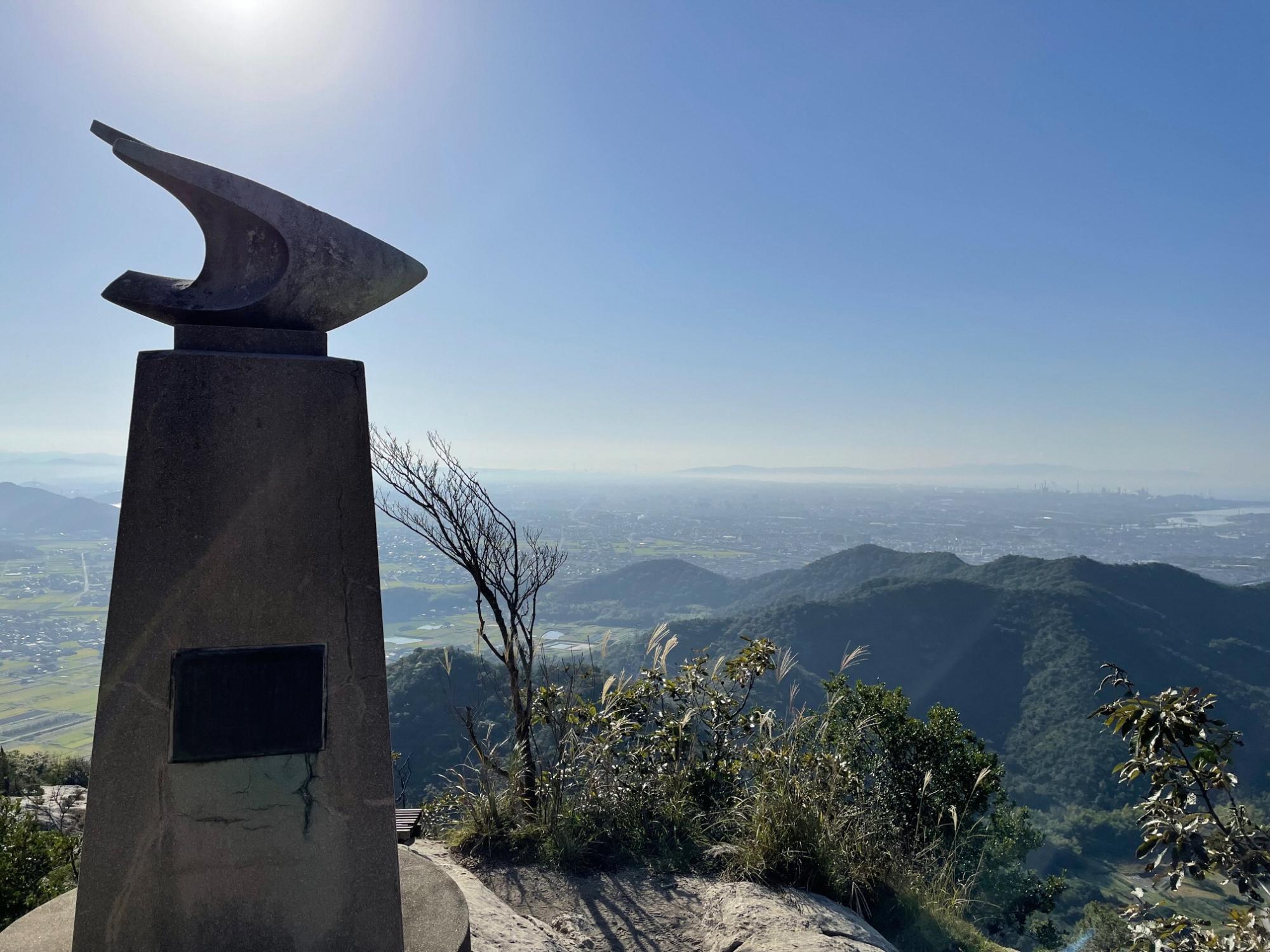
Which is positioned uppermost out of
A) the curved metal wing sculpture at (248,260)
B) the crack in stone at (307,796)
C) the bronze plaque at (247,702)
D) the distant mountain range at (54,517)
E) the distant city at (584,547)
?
the curved metal wing sculpture at (248,260)

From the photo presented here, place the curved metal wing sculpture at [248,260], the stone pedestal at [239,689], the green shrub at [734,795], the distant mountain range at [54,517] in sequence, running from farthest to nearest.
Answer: the distant mountain range at [54,517], the green shrub at [734,795], the curved metal wing sculpture at [248,260], the stone pedestal at [239,689]

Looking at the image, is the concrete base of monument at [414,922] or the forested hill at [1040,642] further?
the forested hill at [1040,642]

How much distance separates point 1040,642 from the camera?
121 ft

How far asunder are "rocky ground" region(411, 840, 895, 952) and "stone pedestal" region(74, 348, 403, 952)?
3.01 ft

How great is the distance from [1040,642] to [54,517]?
3902 inches

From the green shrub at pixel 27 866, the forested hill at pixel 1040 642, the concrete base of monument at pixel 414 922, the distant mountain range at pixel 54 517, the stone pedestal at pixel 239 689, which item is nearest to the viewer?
the stone pedestal at pixel 239 689

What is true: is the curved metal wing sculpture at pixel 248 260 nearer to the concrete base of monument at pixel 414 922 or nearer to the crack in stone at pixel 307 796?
the crack in stone at pixel 307 796

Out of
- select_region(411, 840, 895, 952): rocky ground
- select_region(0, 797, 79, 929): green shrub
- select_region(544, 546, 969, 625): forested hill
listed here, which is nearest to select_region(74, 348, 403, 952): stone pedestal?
select_region(411, 840, 895, 952): rocky ground

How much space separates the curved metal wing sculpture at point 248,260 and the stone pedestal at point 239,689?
17cm

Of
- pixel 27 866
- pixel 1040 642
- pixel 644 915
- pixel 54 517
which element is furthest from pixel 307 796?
pixel 54 517

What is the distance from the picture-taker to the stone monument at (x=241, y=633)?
1.99 m

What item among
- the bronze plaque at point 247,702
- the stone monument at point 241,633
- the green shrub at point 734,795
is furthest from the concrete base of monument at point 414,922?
the green shrub at point 734,795

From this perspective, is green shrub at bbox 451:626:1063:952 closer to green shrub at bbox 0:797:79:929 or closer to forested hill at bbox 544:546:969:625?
green shrub at bbox 0:797:79:929

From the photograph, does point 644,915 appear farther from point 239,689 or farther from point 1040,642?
point 1040,642
